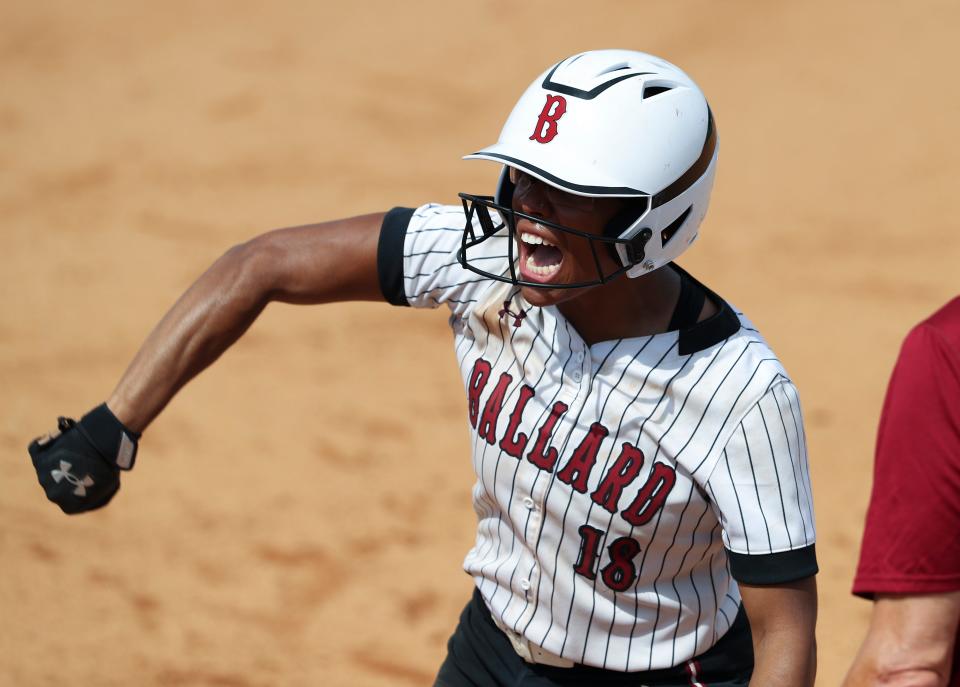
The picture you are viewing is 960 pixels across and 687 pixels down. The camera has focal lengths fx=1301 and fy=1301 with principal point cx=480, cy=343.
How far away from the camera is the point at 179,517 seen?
6133 mm

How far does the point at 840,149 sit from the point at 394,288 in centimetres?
769

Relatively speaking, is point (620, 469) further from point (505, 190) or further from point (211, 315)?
point (211, 315)

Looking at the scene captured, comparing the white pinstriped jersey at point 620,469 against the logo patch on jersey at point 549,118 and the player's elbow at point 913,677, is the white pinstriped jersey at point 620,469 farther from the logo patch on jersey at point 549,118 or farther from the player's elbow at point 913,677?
the player's elbow at point 913,677

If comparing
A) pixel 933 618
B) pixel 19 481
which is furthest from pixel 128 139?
pixel 933 618

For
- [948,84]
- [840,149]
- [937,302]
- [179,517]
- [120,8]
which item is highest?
[120,8]

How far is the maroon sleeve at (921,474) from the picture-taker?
187 cm

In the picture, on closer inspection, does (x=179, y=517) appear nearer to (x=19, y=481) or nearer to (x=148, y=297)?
(x=19, y=481)

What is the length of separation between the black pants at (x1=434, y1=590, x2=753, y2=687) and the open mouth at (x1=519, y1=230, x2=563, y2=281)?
0.95 metres

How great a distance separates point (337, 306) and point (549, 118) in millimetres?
5521

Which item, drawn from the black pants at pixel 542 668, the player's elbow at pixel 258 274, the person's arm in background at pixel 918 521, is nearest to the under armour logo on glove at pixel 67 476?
the player's elbow at pixel 258 274

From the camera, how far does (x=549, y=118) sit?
9.44ft

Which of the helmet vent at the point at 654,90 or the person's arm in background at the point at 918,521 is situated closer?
the person's arm in background at the point at 918,521

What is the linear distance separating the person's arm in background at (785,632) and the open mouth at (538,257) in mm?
773

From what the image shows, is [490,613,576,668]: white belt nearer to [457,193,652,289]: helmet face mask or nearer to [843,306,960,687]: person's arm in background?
[457,193,652,289]: helmet face mask
